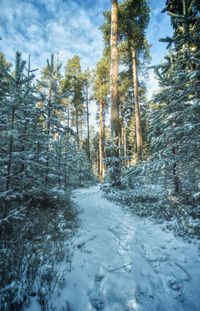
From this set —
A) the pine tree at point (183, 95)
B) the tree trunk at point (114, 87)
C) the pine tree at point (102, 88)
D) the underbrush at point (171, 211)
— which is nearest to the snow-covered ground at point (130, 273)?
the underbrush at point (171, 211)

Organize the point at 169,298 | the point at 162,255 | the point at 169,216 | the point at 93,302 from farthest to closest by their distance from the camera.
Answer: the point at 169,216 → the point at 162,255 → the point at 169,298 → the point at 93,302

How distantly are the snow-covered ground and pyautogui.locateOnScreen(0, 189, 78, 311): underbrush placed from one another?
7.3 inches

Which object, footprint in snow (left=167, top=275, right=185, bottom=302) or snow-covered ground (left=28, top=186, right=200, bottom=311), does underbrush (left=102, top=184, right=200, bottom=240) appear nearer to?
snow-covered ground (left=28, top=186, right=200, bottom=311)

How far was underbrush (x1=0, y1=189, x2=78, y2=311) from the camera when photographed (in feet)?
9.18

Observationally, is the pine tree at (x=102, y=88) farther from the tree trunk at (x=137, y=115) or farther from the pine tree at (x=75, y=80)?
the tree trunk at (x=137, y=115)

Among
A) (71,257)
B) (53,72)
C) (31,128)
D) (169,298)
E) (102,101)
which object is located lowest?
(169,298)

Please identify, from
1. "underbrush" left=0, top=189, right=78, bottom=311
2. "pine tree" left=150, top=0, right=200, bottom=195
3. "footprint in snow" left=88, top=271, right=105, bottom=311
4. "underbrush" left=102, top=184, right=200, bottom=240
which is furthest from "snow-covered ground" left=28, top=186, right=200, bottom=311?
"pine tree" left=150, top=0, right=200, bottom=195

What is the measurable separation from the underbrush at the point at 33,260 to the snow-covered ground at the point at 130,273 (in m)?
0.19

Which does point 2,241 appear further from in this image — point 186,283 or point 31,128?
point 31,128

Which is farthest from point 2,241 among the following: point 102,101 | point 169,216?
point 102,101

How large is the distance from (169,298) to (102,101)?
26185 mm

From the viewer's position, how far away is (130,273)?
11.8 ft

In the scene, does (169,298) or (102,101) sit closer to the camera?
(169,298)

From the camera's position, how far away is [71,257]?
4.08 m
